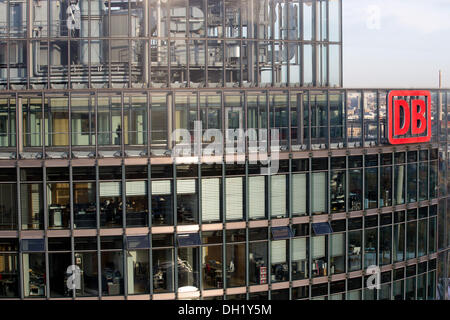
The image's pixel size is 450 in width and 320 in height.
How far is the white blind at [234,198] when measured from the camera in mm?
32562

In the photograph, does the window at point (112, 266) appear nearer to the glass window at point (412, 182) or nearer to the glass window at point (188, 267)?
the glass window at point (188, 267)

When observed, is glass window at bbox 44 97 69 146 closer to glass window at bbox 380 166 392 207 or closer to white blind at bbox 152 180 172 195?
white blind at bbox 152 180 172 195

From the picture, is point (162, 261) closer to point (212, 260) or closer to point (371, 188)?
point (212, 260)

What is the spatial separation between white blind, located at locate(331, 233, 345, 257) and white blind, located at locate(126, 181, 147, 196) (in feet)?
36.6

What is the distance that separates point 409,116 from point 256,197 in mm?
11764

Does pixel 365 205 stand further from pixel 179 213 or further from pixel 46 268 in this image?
pixel 46 268

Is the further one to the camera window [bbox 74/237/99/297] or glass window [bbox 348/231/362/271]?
glass window [bbox 348/231/362/271]

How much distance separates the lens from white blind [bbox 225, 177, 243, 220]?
32.6 meters

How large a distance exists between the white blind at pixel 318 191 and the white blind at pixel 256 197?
124 inches

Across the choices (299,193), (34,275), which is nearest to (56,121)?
(34,275)

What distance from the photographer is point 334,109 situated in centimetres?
3619

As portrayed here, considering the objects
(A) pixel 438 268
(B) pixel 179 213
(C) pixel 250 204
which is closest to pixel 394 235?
(A) pixel 438 268

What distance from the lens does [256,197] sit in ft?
109

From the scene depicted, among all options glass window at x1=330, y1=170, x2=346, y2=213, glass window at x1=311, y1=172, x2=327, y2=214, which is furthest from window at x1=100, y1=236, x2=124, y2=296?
glass window at x1=330, y1=170, x2=346, y2=213
